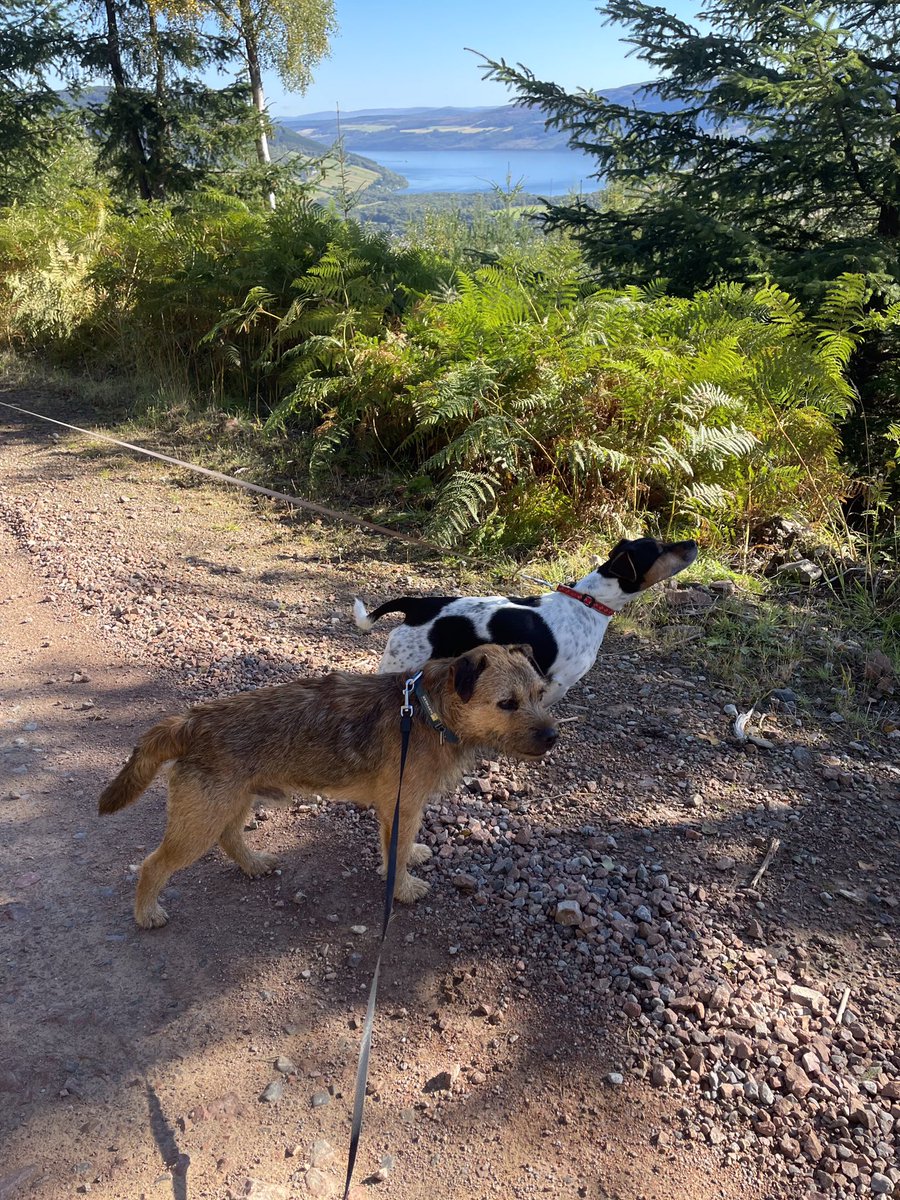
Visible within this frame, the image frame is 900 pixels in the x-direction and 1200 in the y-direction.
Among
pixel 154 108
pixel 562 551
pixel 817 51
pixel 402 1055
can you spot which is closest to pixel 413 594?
pixel 562 551

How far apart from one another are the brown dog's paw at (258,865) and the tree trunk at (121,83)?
15.8m

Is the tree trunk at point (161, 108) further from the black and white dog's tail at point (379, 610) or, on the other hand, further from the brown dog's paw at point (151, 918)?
the brown dog's paw at point (151, 918)

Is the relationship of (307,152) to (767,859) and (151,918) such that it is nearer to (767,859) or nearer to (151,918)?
(151,918)

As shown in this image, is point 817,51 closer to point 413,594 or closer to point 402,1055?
point 413,594

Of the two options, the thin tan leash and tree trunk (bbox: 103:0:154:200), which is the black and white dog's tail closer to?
the thin tan leash

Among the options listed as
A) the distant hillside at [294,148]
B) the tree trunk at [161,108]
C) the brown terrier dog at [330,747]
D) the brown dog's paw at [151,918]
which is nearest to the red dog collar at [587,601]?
the brown terrier dog at [330,747]

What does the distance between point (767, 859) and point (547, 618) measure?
181 cm

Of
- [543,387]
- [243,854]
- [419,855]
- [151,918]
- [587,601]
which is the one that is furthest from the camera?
[543,387]

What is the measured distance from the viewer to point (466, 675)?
3504 millimetres

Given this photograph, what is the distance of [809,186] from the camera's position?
9492mm

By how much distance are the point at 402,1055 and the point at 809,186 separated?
10258mm

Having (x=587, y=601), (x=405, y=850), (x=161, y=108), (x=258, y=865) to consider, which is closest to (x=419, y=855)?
(x=405, y=850)

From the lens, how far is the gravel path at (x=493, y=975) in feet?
8.95

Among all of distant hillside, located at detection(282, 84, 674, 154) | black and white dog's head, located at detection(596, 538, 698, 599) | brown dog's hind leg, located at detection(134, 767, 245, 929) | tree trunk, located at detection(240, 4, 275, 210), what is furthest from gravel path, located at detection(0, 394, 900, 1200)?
distant hillside, located at detection(282, 84, 674, 154)
